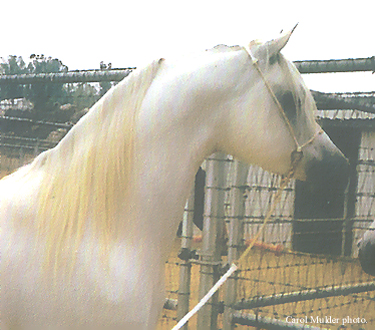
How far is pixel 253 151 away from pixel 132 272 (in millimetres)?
515

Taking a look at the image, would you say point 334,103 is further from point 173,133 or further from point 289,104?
point 173,133

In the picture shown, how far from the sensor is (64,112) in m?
2.94

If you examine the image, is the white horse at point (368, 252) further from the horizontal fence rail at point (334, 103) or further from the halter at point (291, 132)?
the horizontal fence rail at point (334, 103)

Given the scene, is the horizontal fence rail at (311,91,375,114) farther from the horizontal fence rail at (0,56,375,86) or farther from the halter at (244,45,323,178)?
the halter at (244,45,323,178)

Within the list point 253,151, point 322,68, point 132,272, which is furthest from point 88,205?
point 322,68

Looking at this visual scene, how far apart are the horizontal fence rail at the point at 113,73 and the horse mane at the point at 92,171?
0.96 m

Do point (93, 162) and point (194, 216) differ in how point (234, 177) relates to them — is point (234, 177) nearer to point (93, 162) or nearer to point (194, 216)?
point (194, 216)

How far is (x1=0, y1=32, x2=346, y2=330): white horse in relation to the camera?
3.76ft

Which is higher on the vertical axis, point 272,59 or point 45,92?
point 45,92

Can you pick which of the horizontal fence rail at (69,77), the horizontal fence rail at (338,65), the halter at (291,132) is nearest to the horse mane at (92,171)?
the halter at (291,132)

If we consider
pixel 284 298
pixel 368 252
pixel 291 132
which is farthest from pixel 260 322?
pixel 291 132

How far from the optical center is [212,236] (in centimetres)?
221

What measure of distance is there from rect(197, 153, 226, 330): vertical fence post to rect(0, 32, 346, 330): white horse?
0.90 metres

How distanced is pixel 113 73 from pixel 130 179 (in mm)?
1288
